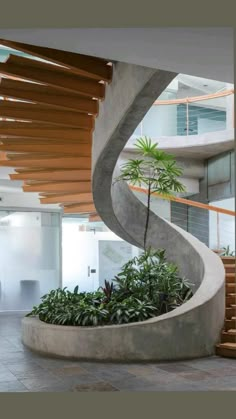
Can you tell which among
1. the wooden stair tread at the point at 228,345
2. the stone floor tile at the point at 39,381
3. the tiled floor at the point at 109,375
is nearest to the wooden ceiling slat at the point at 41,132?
the tiled floor at the point at 109,375

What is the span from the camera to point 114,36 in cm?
380

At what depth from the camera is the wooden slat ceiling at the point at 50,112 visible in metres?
5.12

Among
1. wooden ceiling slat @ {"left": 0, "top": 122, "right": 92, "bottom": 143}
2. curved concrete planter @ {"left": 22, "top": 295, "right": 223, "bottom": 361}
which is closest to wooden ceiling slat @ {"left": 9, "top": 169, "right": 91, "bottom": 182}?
wooden ceiling slat @ {"left": 0, "top": 122, "right": 92, "bottom": 143}

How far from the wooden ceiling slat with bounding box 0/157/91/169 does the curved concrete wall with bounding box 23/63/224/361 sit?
0.71 meters

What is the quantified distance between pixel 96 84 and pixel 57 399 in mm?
3299

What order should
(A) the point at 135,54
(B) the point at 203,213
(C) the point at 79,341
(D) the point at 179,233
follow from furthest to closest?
(B) the point at 203,213, (D) the point at 179,233, (C) the point at 79,341, (A) the point at 135,54

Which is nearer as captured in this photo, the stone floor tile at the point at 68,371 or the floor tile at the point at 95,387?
the floor tile at the point at 95,387

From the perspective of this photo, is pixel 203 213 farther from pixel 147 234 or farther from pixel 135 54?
pixel 135 54

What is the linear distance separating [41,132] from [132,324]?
106 inches

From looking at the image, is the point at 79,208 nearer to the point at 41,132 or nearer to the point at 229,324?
the point at 41,132

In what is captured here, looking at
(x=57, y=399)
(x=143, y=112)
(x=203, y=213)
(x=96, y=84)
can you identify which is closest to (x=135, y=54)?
(x=143, y=112)

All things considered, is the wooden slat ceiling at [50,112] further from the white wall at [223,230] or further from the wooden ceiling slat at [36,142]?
the white wall at [223,230]

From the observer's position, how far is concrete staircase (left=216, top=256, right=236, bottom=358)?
620 centimetres

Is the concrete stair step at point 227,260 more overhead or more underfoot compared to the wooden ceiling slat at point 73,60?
more underfoot
